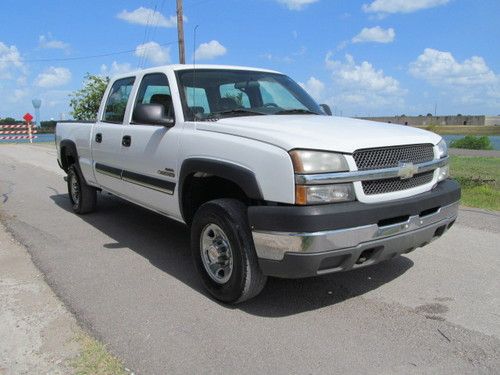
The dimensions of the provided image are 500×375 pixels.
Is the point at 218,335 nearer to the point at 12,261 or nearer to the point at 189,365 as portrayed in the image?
the point at 189,365

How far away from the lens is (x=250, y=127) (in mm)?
3814

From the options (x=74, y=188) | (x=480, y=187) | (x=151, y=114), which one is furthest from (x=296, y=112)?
(x=480, y=187)

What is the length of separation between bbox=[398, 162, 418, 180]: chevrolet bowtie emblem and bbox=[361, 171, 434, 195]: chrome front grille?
0.04 meters

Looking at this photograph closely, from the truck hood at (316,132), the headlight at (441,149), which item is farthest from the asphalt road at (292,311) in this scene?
the truck hood at (316,132)

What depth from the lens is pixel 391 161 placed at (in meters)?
3.65

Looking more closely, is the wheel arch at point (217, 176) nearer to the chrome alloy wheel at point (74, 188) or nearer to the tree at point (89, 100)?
A: the chrome alloy wheel at point (74, 188)

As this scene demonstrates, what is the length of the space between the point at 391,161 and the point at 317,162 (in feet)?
2.28

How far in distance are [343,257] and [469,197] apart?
5.90m

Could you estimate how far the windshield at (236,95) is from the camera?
14.9 ft

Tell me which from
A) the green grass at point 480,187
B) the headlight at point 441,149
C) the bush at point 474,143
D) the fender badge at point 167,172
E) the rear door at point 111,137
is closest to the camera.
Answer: the headlight at point 441,149

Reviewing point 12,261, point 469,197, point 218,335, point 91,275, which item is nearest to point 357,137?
point 218,335

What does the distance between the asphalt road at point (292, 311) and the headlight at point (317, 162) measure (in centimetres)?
117

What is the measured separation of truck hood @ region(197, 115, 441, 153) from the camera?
3.39 meters

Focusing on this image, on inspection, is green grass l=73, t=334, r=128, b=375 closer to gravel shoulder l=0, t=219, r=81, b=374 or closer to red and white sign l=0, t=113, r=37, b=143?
gravel shoulder l=0, t=219, r=81, b=374
